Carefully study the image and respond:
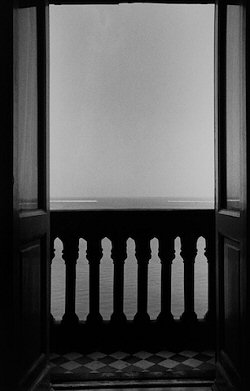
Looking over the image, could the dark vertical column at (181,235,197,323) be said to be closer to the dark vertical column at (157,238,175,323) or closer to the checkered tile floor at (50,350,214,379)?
the dark vertical column at (157,238,175,323)

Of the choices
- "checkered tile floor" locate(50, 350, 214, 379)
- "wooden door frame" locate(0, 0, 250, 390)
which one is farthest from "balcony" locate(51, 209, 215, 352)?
"wooden door frame" locate(0, 0, 250, 390)

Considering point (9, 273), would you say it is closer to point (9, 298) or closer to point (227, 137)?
point (9, 298)

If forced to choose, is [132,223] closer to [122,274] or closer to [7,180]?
[122,274]

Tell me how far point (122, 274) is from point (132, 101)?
26.5 m

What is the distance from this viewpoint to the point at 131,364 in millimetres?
3123

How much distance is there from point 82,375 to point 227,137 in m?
1.63

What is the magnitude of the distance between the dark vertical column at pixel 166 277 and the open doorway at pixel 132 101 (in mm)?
102

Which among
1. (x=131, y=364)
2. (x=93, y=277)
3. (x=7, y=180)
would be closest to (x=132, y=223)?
(x=93, y=277)

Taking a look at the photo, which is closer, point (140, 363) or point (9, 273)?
point (9, 273)

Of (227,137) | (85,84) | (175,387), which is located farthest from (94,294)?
(85,84)

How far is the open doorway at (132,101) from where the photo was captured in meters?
4.65

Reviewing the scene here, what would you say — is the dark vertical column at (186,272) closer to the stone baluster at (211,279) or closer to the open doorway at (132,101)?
the stone baluster at (211,279)

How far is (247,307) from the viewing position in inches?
80.4

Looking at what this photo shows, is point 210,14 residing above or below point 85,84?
below
